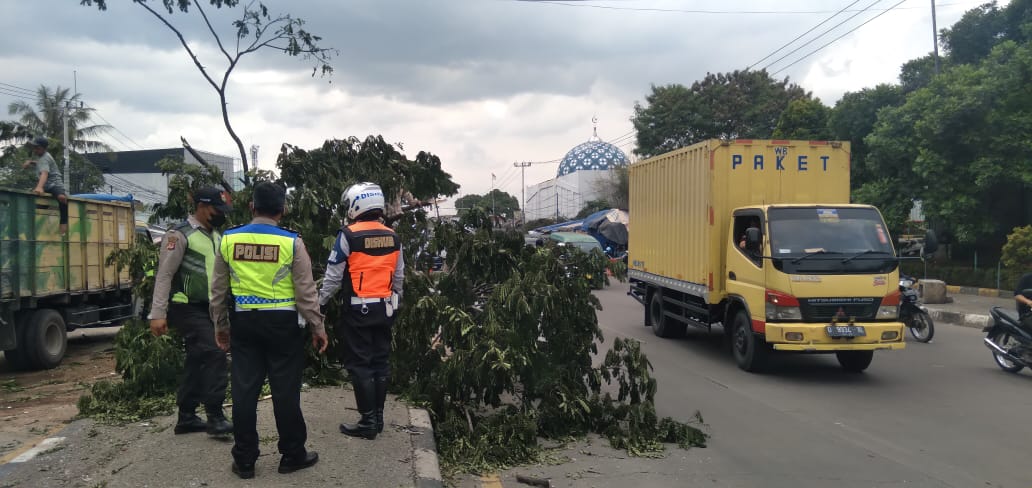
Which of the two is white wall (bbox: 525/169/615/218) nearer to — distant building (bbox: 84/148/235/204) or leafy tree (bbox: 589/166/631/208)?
leafy tree (bbox: 589/166/631/208)

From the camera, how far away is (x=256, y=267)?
14.1 ft

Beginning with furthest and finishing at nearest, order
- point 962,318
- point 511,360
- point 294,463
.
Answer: point 962,318
point 511,360
point 294,463

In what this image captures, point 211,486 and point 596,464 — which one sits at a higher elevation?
point 211,486

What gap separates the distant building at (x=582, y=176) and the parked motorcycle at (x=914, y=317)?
51.5m

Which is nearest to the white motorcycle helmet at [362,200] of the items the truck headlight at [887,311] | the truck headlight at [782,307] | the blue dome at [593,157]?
the truck headlight at [782,307]

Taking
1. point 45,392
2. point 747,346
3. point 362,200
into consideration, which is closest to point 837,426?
point 747,346

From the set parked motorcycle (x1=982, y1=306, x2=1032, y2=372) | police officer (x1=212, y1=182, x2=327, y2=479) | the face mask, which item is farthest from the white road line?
parked motorcycle (x1=982, y1=306, x2=1032, y2=372)

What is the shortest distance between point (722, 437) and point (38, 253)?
8327mm

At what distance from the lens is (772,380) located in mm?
9297

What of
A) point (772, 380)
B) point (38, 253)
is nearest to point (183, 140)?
point (38, 253)

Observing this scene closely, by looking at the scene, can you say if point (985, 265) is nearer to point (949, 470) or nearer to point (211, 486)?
point (949, 470)

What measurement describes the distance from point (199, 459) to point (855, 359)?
8.09 m

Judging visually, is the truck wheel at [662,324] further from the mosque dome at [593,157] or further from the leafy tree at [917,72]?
the mosque dome at [593,157]

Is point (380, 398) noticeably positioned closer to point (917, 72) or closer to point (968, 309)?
point (968, 309)
